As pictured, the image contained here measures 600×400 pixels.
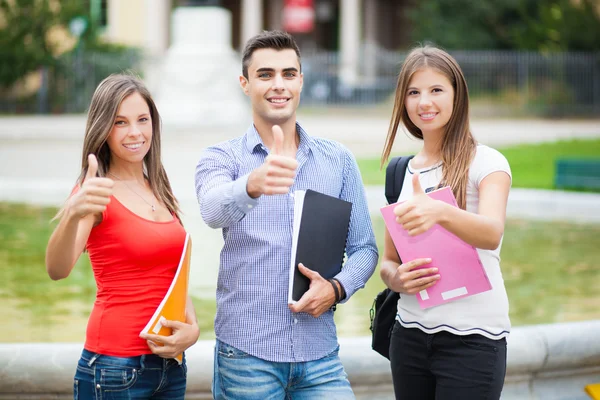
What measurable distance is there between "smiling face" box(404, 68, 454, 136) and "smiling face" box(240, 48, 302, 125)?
46 centimetres

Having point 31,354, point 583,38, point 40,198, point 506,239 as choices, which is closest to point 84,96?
point 583,38

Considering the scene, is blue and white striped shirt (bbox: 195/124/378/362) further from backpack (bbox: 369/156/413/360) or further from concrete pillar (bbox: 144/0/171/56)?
concrete pillar (bbox: 144/0/171/56)

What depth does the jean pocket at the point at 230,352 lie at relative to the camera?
294 centimetres

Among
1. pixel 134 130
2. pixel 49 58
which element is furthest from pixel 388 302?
pixel 49 58

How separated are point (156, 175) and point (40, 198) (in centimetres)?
988

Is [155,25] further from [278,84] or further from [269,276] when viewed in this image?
[269,276]

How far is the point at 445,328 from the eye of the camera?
3023 millimetres

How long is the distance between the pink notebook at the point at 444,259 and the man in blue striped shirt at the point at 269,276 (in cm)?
19

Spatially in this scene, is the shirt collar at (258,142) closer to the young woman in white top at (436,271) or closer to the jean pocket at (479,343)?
the young woman in white top at (436,271)

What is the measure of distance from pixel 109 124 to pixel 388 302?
1.29 meters

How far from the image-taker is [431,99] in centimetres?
313

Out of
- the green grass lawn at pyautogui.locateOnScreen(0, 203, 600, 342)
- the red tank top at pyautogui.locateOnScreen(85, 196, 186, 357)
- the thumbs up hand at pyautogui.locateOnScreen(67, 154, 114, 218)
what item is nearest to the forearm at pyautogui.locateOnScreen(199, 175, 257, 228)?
the red tank top at pyautogui.locateOnScreen(85, 196, 186, 357)

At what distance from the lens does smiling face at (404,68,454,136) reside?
313 cm

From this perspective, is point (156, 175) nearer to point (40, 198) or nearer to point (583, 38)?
point (40, 198)
